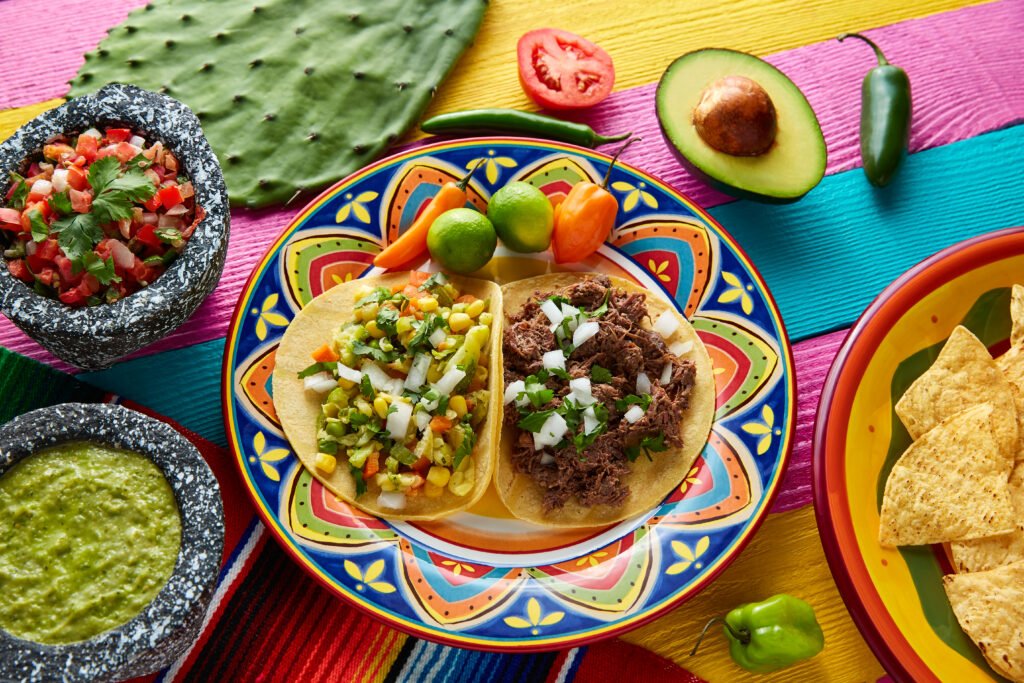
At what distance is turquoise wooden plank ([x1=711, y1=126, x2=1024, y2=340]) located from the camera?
11.2 ft

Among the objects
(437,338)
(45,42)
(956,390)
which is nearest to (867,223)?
(956,390)

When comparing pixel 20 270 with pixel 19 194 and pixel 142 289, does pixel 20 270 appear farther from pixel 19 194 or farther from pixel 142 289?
pixel 142 289

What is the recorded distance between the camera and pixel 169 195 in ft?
8.87

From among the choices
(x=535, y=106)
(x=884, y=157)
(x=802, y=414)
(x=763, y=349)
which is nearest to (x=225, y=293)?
(x=535, y=106)

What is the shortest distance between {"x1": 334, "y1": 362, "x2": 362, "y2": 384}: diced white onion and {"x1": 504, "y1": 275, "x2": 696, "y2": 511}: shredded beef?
0.53 metres

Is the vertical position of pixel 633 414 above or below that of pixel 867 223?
below

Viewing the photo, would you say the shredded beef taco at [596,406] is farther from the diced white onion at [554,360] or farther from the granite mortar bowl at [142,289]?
the granite mortar bowl at [142,289]

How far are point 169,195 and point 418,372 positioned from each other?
0.98 metres

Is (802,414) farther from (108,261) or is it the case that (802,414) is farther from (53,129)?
(53,129)

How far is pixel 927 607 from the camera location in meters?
2.82

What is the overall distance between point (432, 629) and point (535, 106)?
6.98 ft

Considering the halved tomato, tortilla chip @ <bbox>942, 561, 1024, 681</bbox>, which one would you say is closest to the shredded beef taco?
the halved tomato

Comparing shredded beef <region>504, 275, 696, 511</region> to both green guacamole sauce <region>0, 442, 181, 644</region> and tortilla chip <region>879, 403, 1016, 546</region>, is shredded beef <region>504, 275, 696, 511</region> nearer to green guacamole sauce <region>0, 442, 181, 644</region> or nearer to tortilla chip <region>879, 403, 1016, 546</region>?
tortilla chip <region>879, 403, 1016, 546</region>

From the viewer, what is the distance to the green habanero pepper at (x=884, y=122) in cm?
346
